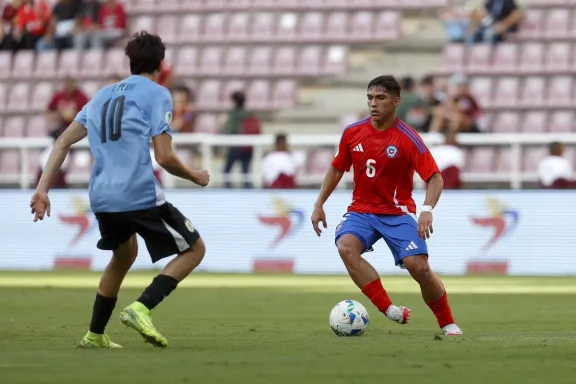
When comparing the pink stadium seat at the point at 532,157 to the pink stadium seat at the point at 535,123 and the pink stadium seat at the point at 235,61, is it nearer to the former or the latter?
the pink stadium seat at the point at 535,123

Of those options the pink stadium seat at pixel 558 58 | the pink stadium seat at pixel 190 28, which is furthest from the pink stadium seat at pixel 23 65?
the pink stadium seat at pixel 558 58

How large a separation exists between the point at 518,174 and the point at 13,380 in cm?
1470

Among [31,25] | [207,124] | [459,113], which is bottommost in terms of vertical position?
[207,124]

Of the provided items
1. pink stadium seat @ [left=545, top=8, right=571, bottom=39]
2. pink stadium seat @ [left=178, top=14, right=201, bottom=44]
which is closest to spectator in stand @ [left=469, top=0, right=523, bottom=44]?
pink stadium seat @ [left=545, top=8, right=571, bottom=39]

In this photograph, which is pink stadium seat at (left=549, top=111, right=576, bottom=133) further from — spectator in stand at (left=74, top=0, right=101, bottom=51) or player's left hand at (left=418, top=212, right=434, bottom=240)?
player's left hand at (left=418, top=212, right=434, bottom=240)

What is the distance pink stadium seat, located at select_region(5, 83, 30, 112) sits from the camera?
27.9 meters

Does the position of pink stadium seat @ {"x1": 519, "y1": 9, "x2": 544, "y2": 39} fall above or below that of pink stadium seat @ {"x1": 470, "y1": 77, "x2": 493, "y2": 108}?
above

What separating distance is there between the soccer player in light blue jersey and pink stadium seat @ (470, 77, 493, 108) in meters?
16.4

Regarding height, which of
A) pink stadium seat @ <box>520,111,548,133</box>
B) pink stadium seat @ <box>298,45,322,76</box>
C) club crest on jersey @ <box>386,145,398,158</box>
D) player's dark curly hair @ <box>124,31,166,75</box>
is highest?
player's dark curly hair @ <box>124,31,166,75</box>

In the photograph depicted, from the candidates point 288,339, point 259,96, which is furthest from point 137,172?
point 259,96

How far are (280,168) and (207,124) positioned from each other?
5.02 meters

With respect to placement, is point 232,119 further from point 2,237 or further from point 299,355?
point 299,355

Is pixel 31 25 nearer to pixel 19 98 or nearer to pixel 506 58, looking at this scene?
pixel 19 98

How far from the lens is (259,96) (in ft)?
87.4
